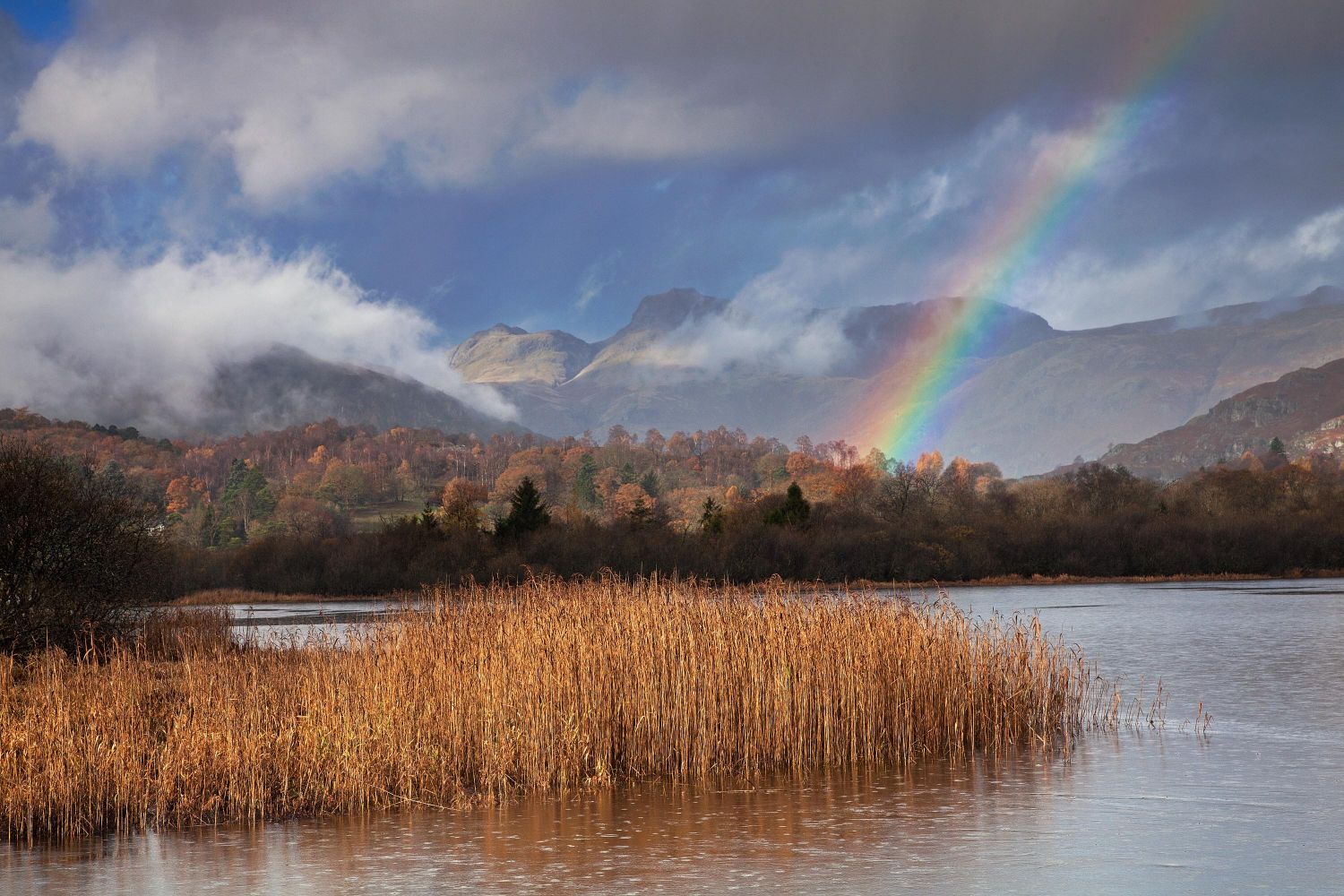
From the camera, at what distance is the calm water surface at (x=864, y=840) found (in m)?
10.8

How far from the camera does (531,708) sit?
592 inches

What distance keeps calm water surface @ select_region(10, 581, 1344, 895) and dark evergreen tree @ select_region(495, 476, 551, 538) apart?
6802 centimetres

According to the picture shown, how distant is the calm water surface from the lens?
1077 cm

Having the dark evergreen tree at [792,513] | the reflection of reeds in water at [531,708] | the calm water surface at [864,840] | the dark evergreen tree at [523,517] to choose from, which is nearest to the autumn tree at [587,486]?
the dark evergreen tree at [792,513]

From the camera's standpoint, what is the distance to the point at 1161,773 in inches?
595

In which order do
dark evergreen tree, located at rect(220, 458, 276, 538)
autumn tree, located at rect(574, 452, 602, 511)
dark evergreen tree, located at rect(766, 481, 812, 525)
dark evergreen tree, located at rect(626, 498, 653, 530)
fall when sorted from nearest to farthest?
dark evergreen tree, located at rect(626, 498, 653, 530)
dark evergreen tree, located at rect(766, 481, 812, 525)
autumn tree, located at rect(574, 452, 602, 511)
dark evergreen tree, located at rect(220, 458, 276, 538)

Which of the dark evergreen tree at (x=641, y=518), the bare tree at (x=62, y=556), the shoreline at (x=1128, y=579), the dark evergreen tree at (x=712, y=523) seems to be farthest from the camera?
the dark evergreen tree at (x=712, y=523)

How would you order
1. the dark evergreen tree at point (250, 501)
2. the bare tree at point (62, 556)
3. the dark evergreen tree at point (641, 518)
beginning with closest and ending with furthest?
1. the bare tree at point (62, 556)
2. the dark evergreen tree at point (641, 518)
3. the dark evergreen tree at point (250, 501)

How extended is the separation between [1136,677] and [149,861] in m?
18.3

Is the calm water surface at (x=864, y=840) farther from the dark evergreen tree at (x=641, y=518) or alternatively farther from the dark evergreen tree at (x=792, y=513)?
the dark evergreen tree at (x=792, y=513)

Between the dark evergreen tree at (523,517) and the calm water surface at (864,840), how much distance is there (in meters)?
68.0

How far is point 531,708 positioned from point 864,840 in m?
4.45

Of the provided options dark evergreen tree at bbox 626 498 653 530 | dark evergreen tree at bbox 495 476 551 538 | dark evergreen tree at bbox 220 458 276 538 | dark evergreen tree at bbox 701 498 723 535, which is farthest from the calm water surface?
dark evergreen tree at bbox 220 458 276 538

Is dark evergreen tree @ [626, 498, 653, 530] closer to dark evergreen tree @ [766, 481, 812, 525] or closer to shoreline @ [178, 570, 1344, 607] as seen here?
dark evergreen tree @ [766, 481, 812, 525]
